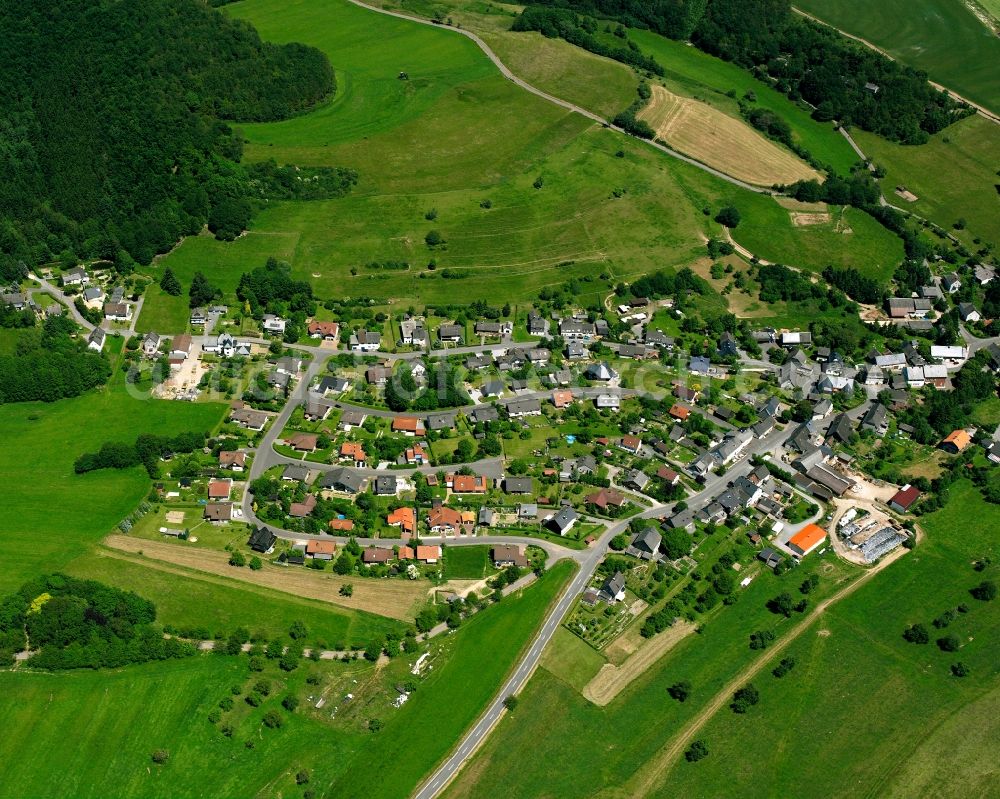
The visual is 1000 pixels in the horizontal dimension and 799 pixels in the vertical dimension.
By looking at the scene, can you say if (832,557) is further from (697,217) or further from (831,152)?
(831,152)

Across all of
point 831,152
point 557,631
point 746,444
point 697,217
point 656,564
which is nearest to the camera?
point 557,631

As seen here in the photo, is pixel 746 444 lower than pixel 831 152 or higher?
lower

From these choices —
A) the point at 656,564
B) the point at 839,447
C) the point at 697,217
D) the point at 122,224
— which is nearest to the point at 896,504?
the point at 839,447

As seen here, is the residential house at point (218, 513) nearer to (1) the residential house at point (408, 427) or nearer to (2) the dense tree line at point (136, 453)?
(2) the dense tree line at point (136, 453)

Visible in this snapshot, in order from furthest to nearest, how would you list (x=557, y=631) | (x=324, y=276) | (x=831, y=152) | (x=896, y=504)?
(x=831, y=152) → (x=324, y=276) → (x=896, y=504) → (x=557, y=631)

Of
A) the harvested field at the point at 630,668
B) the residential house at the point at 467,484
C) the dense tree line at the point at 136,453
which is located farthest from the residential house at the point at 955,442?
the dense tree line at the point at 136,453

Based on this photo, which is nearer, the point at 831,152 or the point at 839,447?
the point at 839,447

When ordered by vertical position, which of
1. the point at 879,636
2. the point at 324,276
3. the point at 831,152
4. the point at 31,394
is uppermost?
the point at 831,152

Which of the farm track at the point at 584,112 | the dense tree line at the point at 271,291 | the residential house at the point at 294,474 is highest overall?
the farm track at the point at 584,112

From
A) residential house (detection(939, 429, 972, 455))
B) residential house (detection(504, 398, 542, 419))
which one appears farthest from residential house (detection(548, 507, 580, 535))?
residential house (detection(939, 429, 972, 455))
